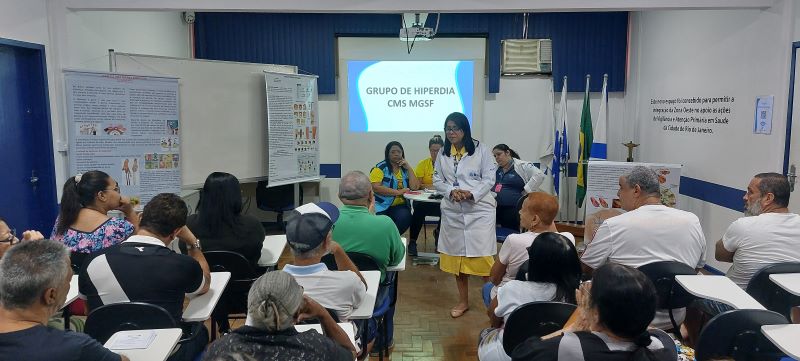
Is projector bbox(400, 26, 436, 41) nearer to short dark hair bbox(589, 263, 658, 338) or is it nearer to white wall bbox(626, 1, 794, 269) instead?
white wall bbox(626, 1, 794, 269)

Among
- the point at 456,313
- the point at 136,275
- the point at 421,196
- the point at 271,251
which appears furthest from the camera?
the point at 421,196

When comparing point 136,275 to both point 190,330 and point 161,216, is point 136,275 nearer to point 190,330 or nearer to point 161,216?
point 161,216

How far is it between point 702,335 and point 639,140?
539 centimetres

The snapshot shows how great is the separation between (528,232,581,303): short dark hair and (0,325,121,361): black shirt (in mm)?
1547

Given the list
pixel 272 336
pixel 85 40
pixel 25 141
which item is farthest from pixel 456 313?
pixel 85 40

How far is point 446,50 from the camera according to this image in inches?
277

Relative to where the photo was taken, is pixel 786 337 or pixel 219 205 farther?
pixel 219 205

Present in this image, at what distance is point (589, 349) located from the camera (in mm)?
1535

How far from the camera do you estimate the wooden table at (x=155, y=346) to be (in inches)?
71.6

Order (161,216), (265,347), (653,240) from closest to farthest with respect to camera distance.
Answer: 1. (265,347)
2. (161,216)
3. (653,240)

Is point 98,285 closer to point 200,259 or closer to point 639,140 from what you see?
point 200,259

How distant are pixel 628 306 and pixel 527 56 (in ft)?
19.2

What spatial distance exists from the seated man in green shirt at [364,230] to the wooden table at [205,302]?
2.12ft

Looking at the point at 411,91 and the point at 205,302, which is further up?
the point at 411,91
